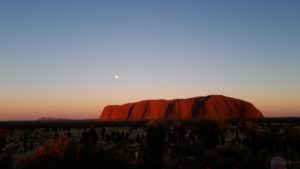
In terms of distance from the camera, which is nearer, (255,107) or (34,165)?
(34,165)

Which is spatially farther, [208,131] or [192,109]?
[192,109]

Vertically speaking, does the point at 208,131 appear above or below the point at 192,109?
below

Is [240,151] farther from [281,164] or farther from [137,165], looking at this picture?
[281,164]

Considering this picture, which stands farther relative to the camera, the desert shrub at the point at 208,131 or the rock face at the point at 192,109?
the rock face at the point at 192,109

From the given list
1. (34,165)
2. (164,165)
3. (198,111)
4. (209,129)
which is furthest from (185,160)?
(198,111)

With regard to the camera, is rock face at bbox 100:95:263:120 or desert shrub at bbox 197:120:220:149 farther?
rock face at bbox 100:95:263:120

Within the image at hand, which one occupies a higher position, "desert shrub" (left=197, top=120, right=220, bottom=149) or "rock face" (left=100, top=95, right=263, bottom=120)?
"rock face" (left=100, top=95, right=263, bottom=120)

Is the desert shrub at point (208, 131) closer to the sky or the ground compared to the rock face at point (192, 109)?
closer to the ground

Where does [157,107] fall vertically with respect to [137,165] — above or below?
above
